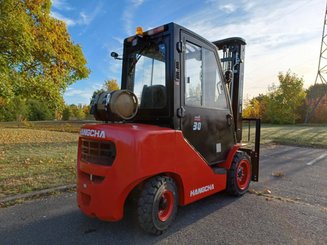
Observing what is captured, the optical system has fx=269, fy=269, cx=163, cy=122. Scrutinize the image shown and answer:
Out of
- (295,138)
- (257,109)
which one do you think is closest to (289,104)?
(257,109)

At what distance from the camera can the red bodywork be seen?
3.04 metres

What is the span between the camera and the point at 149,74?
4.09m

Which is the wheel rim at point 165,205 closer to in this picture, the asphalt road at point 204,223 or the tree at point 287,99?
the asphalt road at point 204,223

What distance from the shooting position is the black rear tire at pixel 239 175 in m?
4.57

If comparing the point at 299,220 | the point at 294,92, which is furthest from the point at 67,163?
the point at 294,92

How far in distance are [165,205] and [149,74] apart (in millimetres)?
1915

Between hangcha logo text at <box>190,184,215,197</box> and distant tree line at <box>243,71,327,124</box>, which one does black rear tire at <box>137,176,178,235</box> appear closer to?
hangcha logo text at <box>190,184,215,197</box>

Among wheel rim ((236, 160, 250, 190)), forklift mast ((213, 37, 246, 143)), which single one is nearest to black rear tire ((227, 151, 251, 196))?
wheel rim ((236, 160, 250, 190))

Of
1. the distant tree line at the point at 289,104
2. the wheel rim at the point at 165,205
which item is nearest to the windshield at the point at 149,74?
the wheel rim at the point at 165,205

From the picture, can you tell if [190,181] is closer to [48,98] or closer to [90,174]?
[90,174]

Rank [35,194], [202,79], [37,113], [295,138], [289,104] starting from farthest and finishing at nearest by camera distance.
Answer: [37,113] → [289,104] → [295,138] → [35,194] → [202,79]

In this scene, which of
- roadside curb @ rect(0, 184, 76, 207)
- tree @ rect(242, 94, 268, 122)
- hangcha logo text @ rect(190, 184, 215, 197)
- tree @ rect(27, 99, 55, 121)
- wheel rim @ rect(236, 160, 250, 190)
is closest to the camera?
hangcha logo text @ rect(190, 184, 215, 197)

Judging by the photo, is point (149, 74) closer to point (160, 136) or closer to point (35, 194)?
point (160, 136)

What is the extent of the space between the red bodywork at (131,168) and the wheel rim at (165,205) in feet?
0.73
